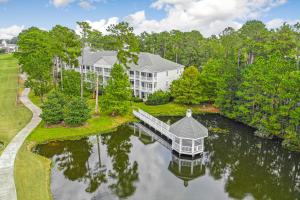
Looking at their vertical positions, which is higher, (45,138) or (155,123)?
(155,123)

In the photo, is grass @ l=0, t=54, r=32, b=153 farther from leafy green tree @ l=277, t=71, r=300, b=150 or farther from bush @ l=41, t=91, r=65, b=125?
leafy green tree @ l=277, t=71, r=300, b=150

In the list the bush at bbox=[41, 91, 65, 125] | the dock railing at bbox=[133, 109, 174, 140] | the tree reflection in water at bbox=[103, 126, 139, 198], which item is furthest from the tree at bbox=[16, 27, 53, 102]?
the tree reflection in water at bbox=[103, 126, 139, 198]

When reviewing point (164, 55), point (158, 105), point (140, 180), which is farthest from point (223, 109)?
point (164, 55)

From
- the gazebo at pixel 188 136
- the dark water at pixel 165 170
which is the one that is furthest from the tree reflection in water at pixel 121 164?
the gazebo at pixel 188 136

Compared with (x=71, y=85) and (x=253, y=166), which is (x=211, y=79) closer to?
(x=253, y=166)

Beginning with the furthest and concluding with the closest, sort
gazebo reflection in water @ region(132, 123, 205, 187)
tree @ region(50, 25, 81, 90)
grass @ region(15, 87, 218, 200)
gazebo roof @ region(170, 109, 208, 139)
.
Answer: tree @ region(50, 25, 81, 90), gazebo roof @ region(170, 109, 208, 139), gazebo reflection in water @ region(132, 123, 205, 187), grass @ region(15, 87, 218, 200)

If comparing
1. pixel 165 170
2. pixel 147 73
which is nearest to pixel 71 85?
pixel 147 73
